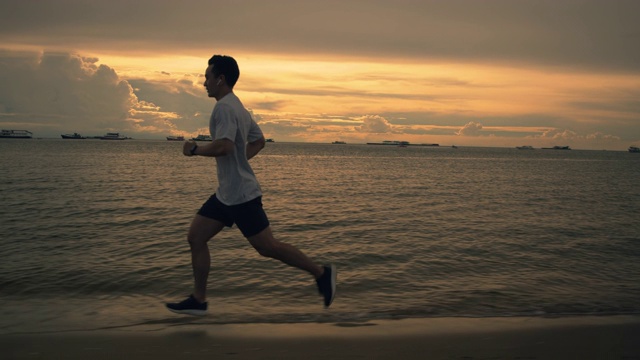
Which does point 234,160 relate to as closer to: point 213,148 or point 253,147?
point 213,148

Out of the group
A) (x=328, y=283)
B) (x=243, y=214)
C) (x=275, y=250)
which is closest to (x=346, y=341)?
(x=328, y=283)

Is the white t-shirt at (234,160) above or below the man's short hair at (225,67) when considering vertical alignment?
below

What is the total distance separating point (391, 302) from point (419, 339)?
1707 millimetres

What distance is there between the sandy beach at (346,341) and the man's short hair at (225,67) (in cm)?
212

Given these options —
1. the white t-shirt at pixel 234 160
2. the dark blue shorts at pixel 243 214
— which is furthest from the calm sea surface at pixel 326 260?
the white t-shirt at pixel 234 160

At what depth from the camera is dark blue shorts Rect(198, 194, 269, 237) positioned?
13.7ft

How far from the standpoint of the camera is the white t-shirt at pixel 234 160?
4.05m

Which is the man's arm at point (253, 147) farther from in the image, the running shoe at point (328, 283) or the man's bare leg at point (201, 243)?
the running shoe at point (328, 283)

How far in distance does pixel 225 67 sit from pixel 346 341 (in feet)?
8.01

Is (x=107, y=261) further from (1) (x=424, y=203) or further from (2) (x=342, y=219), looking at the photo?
(1) (x=424, y=203)

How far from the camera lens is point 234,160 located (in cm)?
416

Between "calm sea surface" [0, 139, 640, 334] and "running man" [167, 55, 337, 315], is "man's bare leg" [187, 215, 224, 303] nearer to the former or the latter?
"running man" [167, 55, 337, 315]

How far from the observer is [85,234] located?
11094mm

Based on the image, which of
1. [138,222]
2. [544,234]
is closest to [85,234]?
[138,222]
